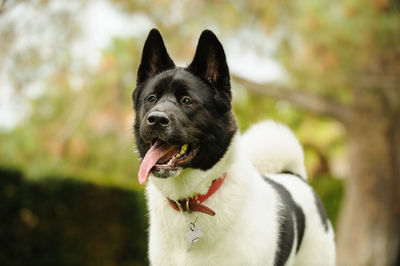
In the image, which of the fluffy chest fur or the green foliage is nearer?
the fluffy chest fur

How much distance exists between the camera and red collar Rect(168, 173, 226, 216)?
287 centimetres

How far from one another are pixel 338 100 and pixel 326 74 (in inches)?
76.4

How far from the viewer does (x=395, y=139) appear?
32.0 feet

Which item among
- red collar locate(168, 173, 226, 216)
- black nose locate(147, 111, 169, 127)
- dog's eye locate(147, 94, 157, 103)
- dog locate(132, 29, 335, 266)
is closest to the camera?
black nose locate(147, 111, 169, 127)

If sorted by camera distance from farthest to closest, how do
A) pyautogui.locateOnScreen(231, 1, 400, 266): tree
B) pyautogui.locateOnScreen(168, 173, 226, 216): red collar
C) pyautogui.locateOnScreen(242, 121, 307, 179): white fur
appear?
pyautogui.locateOnScreen(231, 1, 400, 266): tree, pyautogui.locateOnScreen(242, 121, 307, 179): white fur, pyautogui.locateOnScreen(168, 173, 226, 216): red collar

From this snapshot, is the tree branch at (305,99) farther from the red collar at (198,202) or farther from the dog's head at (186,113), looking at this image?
the red collar at (198,202)

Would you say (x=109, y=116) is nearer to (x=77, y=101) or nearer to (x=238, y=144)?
(x=77, y=101)

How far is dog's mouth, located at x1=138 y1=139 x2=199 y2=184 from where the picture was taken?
2.71 meters

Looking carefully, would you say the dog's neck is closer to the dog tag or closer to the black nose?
the dog tag

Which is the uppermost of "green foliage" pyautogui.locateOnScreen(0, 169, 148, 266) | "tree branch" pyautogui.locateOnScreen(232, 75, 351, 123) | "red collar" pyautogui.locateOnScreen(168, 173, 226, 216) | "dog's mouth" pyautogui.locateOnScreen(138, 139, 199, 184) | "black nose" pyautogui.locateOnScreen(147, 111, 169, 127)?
"black nose" pyautogui.locateOnScreen(147, 111, 169, 127)

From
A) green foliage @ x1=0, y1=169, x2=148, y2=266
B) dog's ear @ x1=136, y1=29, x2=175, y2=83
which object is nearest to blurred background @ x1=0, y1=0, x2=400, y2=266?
green foliage @ x1=0, y1=169, x2=148, y2=266

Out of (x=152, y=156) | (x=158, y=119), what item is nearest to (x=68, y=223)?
(x=152, y=156)

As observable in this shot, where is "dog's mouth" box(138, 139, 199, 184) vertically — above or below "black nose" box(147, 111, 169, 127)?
below

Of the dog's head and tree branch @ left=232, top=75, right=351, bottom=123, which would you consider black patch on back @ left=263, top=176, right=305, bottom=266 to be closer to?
the dog's head
